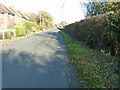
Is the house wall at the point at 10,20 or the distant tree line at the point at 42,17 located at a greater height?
the distant tree line at the point at 42,17

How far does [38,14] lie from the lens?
245ft

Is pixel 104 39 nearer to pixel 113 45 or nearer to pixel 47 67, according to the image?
pixel 113 45

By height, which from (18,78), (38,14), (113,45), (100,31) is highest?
(38,14)

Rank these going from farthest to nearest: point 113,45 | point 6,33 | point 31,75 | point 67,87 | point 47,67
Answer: point 6,33 < point 113,45 < point 47,67 < point 31,75 < point 67,87

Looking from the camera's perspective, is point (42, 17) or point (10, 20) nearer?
point (10, 20)

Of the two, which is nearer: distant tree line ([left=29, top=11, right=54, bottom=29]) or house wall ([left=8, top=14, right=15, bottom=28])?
house wall ([left=8, top=14, right=15, bottom=28])

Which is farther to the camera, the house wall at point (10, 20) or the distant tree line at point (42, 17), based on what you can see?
the distant tree line at point (42, 17)

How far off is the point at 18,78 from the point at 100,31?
5.86 metres

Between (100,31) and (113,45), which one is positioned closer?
(113,45)

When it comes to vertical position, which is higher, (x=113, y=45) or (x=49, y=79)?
(x=113, y=45)

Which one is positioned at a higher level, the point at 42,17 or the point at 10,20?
the point at 42,17

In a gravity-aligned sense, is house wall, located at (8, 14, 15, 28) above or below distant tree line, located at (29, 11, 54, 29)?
below

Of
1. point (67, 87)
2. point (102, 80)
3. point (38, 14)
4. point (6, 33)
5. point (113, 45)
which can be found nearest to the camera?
point (67, 87)

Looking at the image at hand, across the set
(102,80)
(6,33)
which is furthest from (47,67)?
(6,33)
